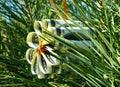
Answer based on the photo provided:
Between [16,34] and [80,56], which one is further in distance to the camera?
[16,34]

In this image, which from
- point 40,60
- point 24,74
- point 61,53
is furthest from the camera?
point 24,74

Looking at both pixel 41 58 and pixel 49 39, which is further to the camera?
pixel 41 58

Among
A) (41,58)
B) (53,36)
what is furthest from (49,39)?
(41,58)

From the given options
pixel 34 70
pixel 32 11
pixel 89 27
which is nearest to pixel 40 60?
pixel 34 70

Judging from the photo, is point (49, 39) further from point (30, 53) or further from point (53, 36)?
point (30, 53)

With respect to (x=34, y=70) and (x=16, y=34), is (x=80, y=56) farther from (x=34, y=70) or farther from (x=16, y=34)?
(x=16, y=34)
